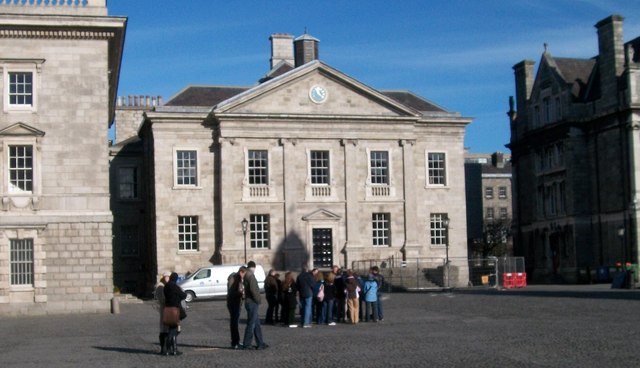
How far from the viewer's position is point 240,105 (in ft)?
177

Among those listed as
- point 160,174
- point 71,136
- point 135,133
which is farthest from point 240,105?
point 71,136

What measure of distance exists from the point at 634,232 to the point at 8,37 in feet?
109

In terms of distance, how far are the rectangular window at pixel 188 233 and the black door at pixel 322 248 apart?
255 inches

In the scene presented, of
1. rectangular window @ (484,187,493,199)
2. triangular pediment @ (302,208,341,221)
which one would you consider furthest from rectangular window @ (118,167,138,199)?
rectangular window @ (484,187,493,199)

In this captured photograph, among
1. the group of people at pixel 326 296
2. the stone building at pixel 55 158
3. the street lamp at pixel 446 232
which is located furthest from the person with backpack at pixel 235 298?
the street lamp at pixel 446 232

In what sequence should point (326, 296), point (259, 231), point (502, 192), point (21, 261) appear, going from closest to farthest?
1. point (326, 296)
2. point (21, 261)
3. point (259, 231)
4. point (502, 192)

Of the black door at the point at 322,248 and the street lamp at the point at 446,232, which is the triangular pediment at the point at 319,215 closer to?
the black door at the point at 322,248

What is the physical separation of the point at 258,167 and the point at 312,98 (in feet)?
15.9

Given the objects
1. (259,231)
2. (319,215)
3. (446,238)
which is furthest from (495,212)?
(259,231)

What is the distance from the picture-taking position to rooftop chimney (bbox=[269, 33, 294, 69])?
2584 inches

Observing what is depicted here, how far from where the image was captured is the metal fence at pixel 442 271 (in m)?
49.6

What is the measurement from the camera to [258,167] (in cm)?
5438

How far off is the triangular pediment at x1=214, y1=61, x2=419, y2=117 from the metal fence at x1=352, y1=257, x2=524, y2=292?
829 cm

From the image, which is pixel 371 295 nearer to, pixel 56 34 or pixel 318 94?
pixel 56 34
